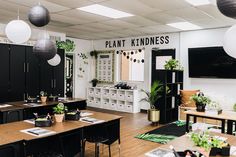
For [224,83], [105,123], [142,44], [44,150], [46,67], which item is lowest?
[44,150]

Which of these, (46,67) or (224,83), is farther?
(46,67)

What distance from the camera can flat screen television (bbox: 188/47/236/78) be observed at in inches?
265

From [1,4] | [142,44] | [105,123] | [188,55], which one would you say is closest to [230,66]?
[188,55]

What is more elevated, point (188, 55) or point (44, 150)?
point (188, 55)

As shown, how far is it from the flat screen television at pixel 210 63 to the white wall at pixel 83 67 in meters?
4.55

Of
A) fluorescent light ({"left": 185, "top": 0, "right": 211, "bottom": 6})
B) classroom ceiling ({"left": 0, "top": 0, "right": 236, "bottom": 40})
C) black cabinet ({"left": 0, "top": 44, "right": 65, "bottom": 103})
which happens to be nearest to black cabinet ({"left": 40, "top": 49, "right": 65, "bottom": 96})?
black cabinet ({"left": 0, "top": 44, "right": 65, "bottom": 103})

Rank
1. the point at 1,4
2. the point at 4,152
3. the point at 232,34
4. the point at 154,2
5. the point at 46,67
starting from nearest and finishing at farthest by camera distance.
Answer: the point at 232,34
the point at 4,152
the point at 154,2
the point at 1,4
the point at 46,67

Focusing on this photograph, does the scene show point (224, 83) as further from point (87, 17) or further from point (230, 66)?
point (87, 17)

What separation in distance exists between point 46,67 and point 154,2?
4.32 meters

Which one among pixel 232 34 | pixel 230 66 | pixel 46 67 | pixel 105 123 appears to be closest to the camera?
pixel 232 34

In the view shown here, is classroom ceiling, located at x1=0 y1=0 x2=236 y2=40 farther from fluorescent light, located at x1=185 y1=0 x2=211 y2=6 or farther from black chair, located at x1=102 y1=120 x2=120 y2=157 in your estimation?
black chair, located at x1=102 y1=120 x2=120 y2=157

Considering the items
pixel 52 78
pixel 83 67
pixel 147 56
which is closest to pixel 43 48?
pixel 52 78

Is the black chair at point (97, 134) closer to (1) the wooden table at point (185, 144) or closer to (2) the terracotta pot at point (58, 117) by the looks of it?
(2) the terracotta pot at point (58, 117)

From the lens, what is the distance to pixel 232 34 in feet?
7.24
